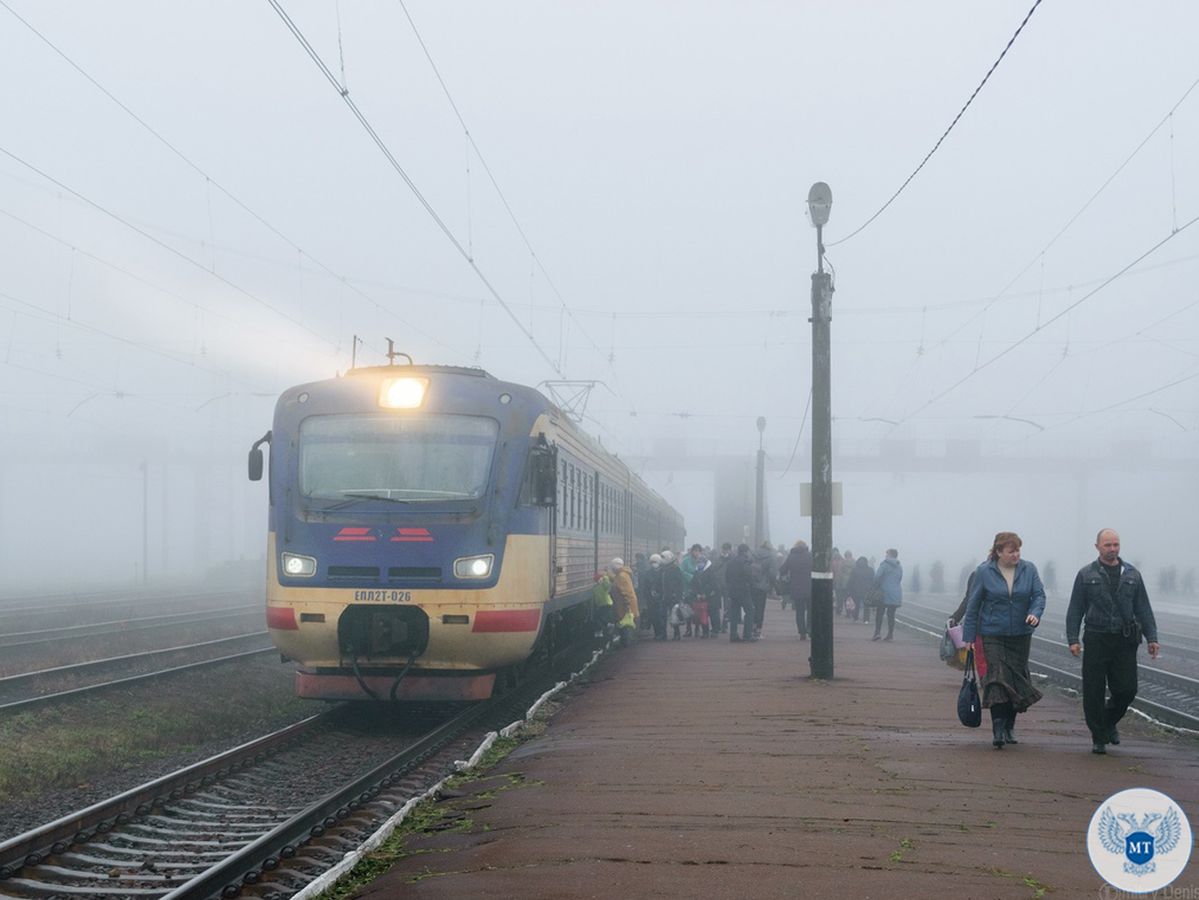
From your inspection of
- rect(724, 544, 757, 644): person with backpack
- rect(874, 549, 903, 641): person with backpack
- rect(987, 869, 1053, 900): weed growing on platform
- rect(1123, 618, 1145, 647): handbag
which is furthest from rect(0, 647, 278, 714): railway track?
rect(987, 869, 1053, 900): weed growing on platform

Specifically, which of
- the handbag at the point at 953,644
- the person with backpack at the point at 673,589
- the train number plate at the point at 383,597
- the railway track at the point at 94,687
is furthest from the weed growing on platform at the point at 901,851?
the person with backpack at the point at 673,589

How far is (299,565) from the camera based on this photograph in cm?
1323

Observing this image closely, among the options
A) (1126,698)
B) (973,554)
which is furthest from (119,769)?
(973,554)

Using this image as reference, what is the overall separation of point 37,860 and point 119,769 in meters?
4.11

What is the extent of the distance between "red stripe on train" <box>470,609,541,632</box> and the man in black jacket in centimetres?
512

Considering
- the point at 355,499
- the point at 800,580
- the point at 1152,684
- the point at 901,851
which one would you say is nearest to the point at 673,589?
the point at 800,580

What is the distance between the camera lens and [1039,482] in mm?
101750

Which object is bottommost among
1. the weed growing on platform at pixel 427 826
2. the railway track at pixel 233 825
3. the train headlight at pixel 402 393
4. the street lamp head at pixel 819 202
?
the railway track at pixel 233 825

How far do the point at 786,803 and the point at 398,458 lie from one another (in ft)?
21.4

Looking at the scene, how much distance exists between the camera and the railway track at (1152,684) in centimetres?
1480

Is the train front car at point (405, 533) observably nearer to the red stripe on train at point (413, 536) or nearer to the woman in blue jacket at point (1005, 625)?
the red stripe on train at point (413, 536)

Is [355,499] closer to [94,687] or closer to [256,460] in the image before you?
[256,460]

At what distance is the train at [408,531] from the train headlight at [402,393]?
1 cm

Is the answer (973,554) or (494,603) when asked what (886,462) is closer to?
(973,554)
